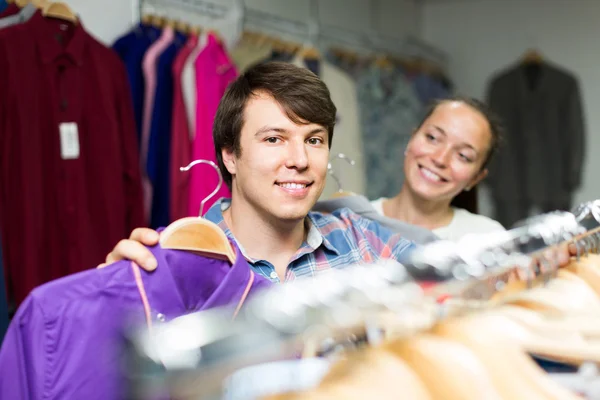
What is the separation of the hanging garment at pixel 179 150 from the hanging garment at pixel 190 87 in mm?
22

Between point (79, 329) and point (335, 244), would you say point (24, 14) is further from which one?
point (79, 329)

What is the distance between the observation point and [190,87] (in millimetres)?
2518

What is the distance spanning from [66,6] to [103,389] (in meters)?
1.68

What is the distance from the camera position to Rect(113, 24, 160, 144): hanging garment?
240 cm

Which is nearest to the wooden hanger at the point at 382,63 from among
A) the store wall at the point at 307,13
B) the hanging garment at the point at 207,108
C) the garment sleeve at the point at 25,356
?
the store wall at the point at 307,13

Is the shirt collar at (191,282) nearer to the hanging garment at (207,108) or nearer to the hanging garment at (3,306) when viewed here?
the hanging garment at (3,306)

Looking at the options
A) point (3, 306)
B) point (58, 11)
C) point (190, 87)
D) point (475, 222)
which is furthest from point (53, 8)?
point (475, 222)

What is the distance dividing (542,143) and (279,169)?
9.86ft

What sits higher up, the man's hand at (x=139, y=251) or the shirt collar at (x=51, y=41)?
the shirt collar at (x=51, y=41)

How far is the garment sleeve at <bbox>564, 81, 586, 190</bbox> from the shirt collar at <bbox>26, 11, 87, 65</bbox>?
2804 mm

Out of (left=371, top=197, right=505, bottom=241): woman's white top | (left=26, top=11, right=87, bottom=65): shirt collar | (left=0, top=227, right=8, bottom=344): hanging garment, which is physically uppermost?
(left=26, top=11, right=87, bottom=65): shirt collar

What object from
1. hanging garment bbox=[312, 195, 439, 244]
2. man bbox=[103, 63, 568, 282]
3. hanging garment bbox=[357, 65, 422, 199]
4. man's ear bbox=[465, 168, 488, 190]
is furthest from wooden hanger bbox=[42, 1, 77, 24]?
hanging garment bbox=[357, 65, 422, 199]

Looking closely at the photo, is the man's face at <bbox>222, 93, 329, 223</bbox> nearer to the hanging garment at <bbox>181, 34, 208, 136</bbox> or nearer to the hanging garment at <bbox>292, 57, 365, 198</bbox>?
the hanging garment at <bbox>181, 34, 208, 136</bbox>

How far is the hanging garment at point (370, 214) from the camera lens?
5.15ft
